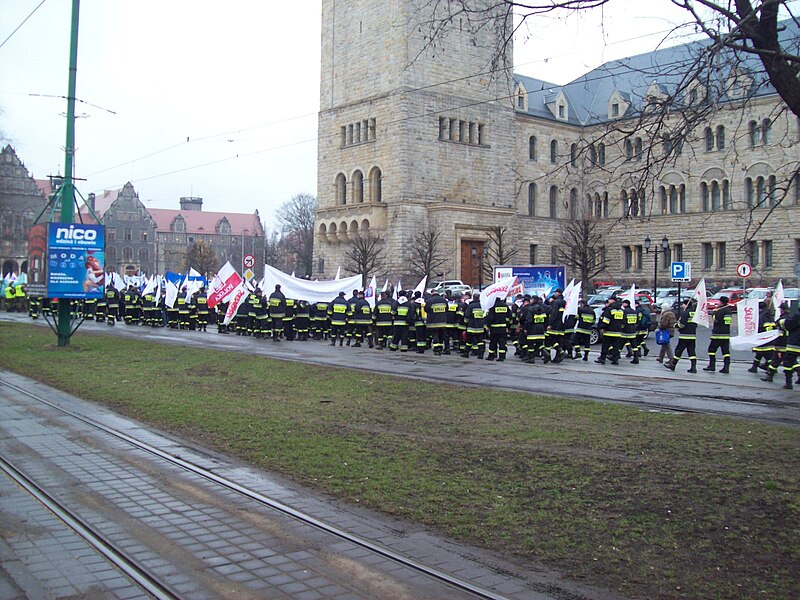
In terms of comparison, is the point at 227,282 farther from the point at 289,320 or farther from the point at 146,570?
the point at 146,570

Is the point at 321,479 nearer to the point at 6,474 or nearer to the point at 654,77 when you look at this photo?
the point at 6,474

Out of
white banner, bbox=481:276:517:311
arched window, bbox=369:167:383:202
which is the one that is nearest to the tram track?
white banner, bbox=481:276:517:311

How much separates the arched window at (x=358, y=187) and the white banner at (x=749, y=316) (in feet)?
152

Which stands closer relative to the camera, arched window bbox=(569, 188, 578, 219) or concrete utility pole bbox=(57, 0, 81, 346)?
concrete utility pole bbox=(57, 0, 81, 346)

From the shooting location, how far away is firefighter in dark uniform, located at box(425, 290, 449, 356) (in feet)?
78.6

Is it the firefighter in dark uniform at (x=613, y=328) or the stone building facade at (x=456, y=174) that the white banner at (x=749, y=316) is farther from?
the stone building facade at (x=456, y=174)

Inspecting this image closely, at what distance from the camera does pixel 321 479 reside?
847 centimetres

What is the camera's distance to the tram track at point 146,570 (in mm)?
5500

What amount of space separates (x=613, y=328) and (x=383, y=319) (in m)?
7.32

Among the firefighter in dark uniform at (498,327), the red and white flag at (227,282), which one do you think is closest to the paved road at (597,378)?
the firefighter in dark uniform at (498,327)

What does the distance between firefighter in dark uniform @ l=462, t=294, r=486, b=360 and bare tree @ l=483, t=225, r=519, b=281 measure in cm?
3803

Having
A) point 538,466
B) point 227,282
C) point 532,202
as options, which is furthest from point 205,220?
point 538,466

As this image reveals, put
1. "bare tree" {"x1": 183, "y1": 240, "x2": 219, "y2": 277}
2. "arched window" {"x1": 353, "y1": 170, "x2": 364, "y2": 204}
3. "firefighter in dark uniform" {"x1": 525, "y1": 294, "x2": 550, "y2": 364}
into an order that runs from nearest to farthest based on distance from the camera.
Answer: "firefighter in dark uniform" {"x1": 525, "y1": 294, "x2": 550, "y2": 364}, "arched window" {"x1": 353, "y1": 170, "x2": 364, "y2": 204}, "bare tree" {"x1": 183, "y1": 240, "x2": 219, "y2": 277}

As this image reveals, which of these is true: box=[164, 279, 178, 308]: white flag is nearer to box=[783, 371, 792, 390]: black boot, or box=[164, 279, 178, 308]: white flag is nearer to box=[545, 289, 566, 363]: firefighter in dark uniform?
box=[545, 289, 566, 363]: firefighter in dark uniform
